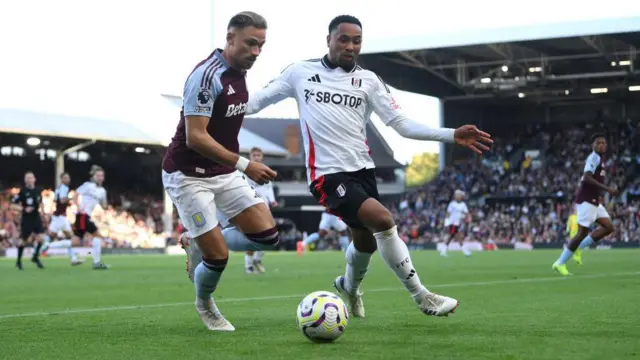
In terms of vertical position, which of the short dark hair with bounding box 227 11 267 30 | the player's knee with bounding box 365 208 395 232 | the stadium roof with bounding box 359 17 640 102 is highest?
the stadium roof with bounding box 359 17 640 102

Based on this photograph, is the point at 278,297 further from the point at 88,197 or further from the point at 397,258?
the point at 88,197

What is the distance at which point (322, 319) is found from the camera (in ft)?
21.1

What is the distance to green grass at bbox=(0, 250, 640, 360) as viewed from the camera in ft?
19.6

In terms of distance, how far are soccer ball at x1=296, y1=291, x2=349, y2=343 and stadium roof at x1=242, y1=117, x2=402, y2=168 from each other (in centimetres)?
5741

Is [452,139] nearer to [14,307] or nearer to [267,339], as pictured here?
[267,339]

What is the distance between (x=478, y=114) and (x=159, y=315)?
168 feet

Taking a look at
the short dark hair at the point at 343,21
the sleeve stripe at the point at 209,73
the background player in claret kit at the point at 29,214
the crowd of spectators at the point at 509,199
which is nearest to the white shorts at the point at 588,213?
the short dark hair at the point at 343,21

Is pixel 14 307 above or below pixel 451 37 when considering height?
below

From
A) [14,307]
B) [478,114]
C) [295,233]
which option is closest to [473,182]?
[478,114]

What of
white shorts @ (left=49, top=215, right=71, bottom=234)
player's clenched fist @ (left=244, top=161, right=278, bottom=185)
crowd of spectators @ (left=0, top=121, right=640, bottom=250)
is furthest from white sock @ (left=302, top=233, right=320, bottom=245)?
crowd of spectators @ (left=0, top=121, right=640, bottom=250)

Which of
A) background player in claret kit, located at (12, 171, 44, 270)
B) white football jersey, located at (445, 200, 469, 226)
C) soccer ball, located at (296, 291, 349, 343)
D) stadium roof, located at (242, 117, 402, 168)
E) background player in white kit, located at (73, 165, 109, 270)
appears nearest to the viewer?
soccer ball, located at (296, 291, 349, 343)

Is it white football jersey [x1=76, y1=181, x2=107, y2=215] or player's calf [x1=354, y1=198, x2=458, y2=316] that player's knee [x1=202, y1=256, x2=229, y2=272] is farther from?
white football jersey [x1=76, y1=181, x2=107, y2=215]

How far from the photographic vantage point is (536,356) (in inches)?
218

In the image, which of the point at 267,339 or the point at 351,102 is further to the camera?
the point at 351,102
